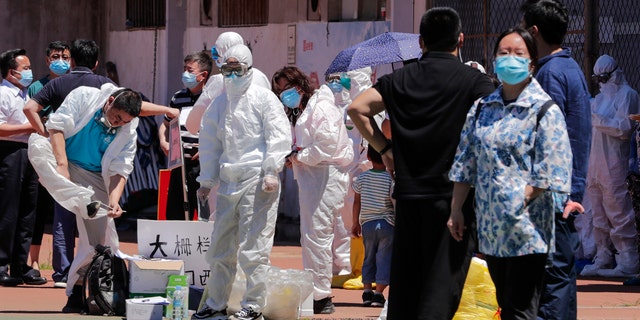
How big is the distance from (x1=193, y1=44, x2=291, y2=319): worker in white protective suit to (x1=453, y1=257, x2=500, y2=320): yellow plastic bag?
1.49 meters

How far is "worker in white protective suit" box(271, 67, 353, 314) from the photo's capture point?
1071cm

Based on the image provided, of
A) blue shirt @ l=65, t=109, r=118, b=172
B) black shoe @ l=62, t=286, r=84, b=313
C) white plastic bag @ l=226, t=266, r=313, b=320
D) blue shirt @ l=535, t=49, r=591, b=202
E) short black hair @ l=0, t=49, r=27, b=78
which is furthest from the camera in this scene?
short black hair @ l=0, t=49, r=27, b=78

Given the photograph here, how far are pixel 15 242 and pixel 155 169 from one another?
21.9ft

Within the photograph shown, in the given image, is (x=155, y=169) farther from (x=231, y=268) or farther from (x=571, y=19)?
(x=231, y=268)

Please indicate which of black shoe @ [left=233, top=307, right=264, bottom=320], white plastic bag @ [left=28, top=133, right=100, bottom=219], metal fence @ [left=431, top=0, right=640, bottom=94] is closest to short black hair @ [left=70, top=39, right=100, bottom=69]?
white plastic bag @ [left=28, top=133, right=100, bottom=219]

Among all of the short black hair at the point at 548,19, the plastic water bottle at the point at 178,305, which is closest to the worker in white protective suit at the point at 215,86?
Answer: the plastic water bottle at the point at 178,305

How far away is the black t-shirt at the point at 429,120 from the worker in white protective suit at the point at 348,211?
17.3 ft

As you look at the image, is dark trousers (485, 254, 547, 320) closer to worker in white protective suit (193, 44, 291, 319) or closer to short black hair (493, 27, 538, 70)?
short black hair (493, 27, 538, 70)

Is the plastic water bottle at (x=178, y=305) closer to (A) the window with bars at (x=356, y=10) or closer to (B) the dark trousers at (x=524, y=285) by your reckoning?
(B) the dark trousers at (x=524, y=285)

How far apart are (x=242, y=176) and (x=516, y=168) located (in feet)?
10.9

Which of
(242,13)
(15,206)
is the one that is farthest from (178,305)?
(242,13)

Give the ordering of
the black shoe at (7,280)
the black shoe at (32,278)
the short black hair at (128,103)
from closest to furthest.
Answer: the short black hair at (128,103), the black shoe at (7,280), the black shoe at (32,278)

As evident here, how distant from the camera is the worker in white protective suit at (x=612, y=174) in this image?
13273mm

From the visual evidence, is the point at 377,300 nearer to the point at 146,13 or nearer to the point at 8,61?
the point at 8,61
